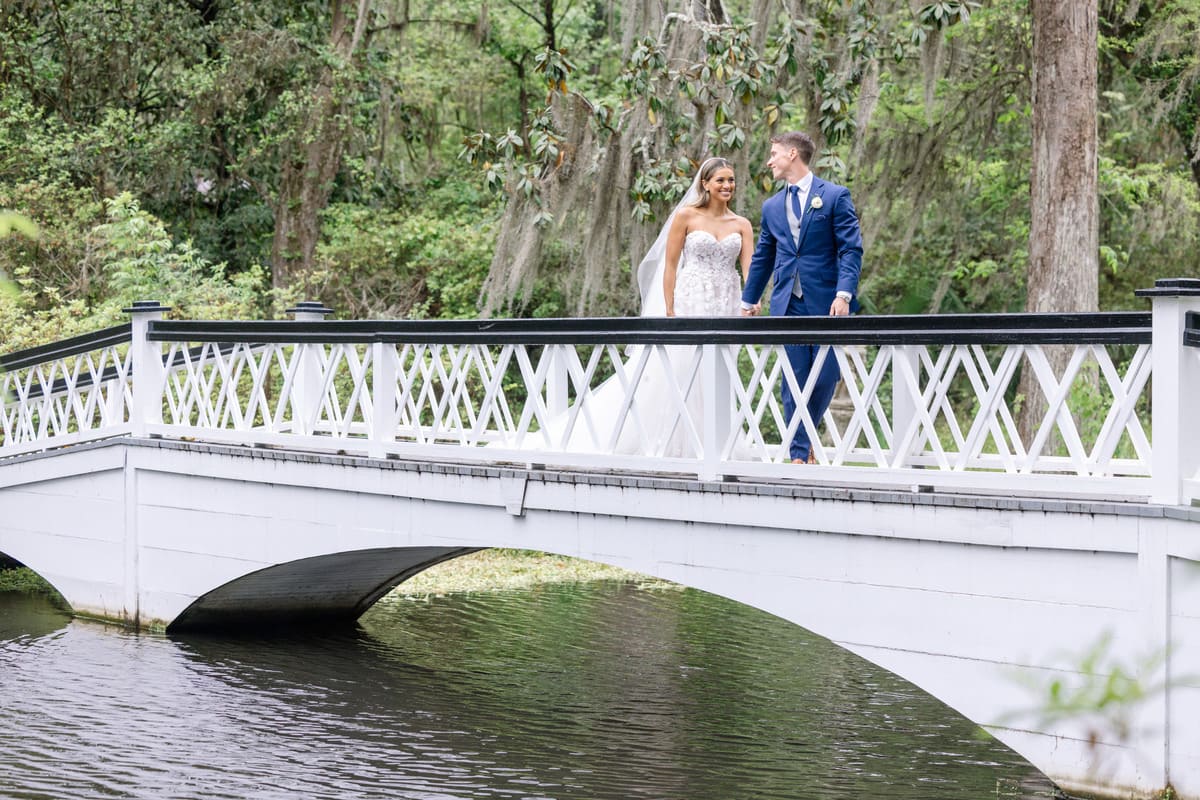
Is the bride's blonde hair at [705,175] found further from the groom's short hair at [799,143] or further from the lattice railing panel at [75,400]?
the lattice railing panel at [75,400]

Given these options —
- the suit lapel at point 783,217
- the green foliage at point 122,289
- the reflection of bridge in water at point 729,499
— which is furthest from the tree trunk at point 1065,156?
the green foliage at point 122,289

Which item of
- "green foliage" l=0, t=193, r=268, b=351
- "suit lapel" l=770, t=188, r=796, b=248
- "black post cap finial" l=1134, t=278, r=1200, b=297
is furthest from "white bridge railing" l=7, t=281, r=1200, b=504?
"green foliage" l=0, t=193, r=268, b=351

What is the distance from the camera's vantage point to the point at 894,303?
23203 mm

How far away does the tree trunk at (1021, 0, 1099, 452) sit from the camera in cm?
1227

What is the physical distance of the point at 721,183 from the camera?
8625 mm

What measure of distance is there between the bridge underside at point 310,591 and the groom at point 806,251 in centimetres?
351

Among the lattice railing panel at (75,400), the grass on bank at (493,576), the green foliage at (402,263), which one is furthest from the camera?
the green foliage at (402,263)

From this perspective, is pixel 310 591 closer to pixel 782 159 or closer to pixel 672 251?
pixel 672 251

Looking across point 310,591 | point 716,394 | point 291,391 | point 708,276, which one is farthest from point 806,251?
point 310,591

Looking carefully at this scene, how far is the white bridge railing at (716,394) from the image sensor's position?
20.1 feet

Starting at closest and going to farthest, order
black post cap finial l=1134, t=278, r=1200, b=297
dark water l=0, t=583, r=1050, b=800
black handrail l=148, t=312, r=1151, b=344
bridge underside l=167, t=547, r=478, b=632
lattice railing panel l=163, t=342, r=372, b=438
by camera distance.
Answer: black post cap finial l=1134, t=278, r=1200, b=297 < black handrail l=148, t=312, r=1151, b=344 < dark water l=0, t=583, r=1050, b=800 < lattice railing panel l=163, t=342, r=372, b=438 < bridge underside l=167, t=547, r=478, b=632

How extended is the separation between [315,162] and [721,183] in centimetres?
1337

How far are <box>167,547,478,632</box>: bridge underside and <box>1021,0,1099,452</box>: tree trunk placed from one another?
569 cm

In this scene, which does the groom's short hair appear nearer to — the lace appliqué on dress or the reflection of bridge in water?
the reflection of bridge in water
